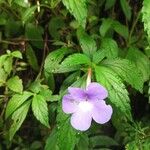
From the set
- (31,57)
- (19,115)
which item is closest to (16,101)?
(19,115)

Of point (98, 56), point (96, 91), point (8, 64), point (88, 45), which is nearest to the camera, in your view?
point (96, 91)

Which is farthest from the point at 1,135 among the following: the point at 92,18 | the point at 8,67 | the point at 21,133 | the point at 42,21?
the point at 92,18

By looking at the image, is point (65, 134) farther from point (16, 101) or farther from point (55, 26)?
point (55, 26)

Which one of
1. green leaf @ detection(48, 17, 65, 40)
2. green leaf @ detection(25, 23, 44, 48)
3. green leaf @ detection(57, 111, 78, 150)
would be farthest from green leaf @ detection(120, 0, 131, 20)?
green leaf @ detection(57, 111, 78, 150)

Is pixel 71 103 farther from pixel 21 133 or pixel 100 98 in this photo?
pixel 21 133

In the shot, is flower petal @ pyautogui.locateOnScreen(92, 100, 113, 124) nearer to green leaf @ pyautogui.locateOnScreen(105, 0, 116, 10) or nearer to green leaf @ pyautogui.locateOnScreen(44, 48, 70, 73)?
green leaf @ pyautogui.locateOnScreen(44, 48, 70, 73)
